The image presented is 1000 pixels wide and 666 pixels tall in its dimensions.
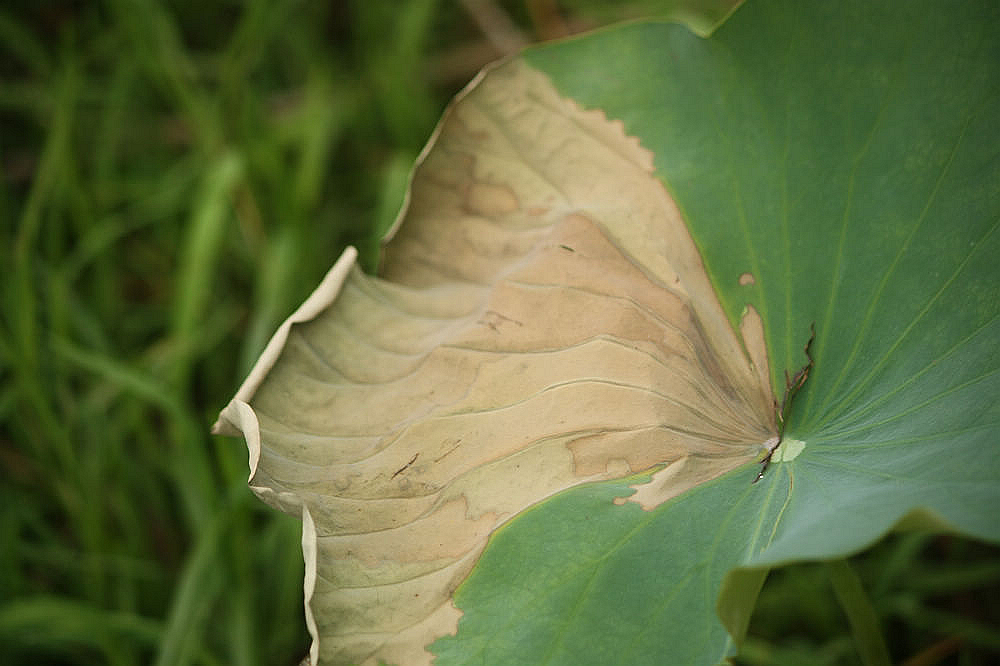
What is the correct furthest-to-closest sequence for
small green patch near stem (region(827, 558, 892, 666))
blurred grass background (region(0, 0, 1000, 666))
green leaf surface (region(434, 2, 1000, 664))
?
blurred grass background (region(0, 0, 1000, 666)), small green patch near stem (region(827, 558, 892, 666)), green leaf surface (region(434, 2, 1000, 664))

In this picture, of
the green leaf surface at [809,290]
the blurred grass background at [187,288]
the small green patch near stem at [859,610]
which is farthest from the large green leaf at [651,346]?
the blurred grass background at [187,288]

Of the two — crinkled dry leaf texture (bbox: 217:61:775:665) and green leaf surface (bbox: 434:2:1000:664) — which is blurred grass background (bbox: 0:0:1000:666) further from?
green leaf surface (bbox: 434:2:1000:664)


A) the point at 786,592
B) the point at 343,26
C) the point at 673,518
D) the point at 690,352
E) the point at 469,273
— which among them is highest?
→ the point at 343,26

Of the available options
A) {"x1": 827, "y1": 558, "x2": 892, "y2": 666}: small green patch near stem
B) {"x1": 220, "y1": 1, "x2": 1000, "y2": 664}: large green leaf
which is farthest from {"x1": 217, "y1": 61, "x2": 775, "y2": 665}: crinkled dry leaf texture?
{"x1": 827, "y1": 558, "x2": 892, "y2": 666}: small green patch near stem

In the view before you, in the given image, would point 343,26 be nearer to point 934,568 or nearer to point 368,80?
point 368,80

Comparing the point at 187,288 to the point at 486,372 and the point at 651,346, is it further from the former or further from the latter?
the point at 651,346

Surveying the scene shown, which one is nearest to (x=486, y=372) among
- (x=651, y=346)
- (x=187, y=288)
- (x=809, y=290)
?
(x=651, y=346)

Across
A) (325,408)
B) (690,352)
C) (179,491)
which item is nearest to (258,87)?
(179,491)
